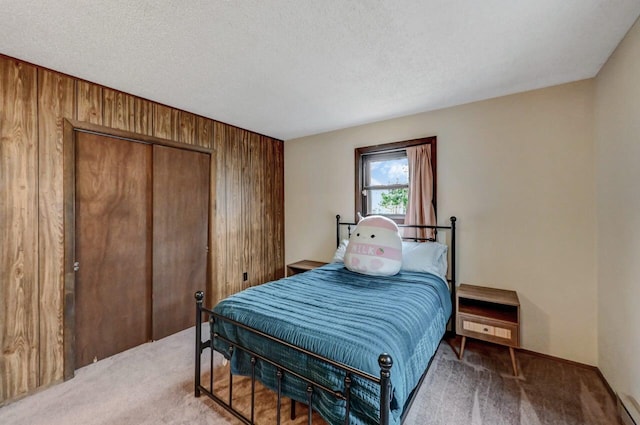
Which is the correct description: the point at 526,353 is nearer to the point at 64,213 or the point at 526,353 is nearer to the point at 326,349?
the point at 326,349

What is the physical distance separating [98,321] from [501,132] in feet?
14.1

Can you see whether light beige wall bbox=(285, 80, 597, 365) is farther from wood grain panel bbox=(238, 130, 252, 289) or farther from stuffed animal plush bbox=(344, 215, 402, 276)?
wood grain panel bbox=(238, 130, 252, 289)

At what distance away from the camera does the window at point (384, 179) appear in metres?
3.35

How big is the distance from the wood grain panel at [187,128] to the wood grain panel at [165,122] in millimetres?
45

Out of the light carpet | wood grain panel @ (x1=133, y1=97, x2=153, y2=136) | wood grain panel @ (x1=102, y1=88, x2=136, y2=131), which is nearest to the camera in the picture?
the light carpet

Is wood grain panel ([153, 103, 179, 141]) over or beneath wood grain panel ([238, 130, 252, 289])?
over

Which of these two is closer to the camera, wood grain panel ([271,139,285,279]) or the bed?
the bed

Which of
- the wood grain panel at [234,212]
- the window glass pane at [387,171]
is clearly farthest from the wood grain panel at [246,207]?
the window glass pane at [387,171]

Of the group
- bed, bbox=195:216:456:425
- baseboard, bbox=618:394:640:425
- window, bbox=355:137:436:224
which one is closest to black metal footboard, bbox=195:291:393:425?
bed, bbox=195:216:456:425

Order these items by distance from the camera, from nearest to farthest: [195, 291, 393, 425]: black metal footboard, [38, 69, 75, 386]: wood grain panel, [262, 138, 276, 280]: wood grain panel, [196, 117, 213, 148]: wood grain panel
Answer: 1. [195, 291, 393, 425]: black metal footboard
2. [38, 69, 75, 386]: wood grain panel
3. [196, 117, 213, 148]: wood grain panel
4. [262, 138, 276, 280]: wood grain panel

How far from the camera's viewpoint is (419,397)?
6.49 feet

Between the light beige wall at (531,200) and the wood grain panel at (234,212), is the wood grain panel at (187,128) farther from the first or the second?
the light beige wall at (531,200)

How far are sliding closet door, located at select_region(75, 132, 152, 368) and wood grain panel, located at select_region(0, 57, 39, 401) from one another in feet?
0.95

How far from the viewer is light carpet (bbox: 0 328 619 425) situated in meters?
1.78
